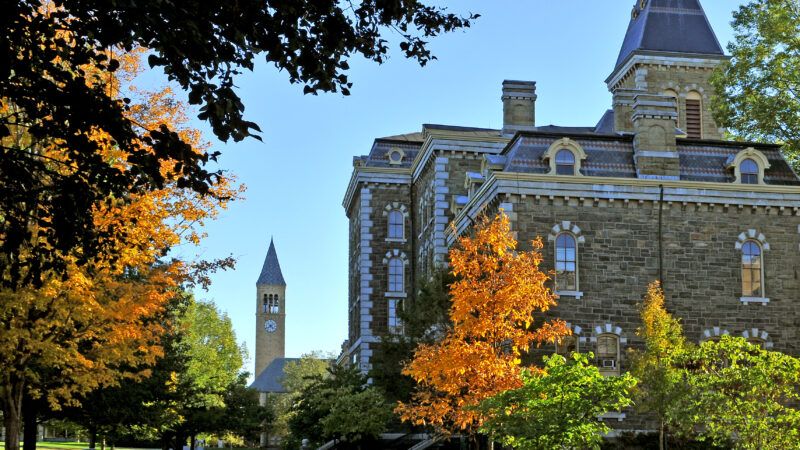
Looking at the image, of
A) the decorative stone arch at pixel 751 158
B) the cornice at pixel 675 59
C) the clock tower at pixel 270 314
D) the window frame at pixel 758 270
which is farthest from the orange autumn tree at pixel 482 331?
the clock tower at pixel 270 314

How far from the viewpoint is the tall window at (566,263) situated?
104ft

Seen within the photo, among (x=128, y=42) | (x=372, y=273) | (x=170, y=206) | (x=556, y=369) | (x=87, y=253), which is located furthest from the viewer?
(x=372, y=273)

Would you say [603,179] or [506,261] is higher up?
[603,179]

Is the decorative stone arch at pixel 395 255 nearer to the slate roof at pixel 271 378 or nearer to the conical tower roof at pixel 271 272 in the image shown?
the slate roof at pixel 271 378

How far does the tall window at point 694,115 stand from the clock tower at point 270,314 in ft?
385

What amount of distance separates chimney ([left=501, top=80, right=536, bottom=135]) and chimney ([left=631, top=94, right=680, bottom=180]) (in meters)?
8.18

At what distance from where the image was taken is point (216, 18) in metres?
11.2

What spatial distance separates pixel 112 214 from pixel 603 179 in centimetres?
1654

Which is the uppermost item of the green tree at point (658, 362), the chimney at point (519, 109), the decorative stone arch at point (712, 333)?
the chimney at point (519, 109)

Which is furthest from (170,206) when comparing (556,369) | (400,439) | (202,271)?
(400,439)

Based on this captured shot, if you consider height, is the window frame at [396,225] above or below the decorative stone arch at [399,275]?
above

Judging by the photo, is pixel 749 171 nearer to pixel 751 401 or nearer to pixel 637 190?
pixel 637 190

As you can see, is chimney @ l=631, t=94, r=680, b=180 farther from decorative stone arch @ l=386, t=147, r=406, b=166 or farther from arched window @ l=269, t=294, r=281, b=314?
arched window @ l=269, t=294, r=281, b=314

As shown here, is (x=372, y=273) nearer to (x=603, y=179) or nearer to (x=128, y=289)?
(x=603, y=179)
